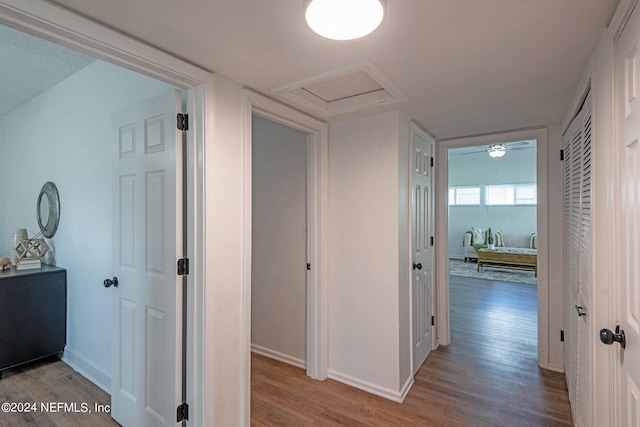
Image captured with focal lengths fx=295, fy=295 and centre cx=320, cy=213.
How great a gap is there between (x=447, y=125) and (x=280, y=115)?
152 cm

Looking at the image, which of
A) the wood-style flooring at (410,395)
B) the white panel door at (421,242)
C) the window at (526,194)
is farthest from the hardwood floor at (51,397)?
the window at (526,194)

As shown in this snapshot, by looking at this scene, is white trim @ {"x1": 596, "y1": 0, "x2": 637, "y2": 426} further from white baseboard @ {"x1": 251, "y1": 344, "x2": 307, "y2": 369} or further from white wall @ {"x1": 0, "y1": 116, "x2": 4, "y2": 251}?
white wall @ {"x1": 0, "y1": 116, "x2": 4, "y2": 251}

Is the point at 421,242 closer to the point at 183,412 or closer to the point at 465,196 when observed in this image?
the point at 183,412

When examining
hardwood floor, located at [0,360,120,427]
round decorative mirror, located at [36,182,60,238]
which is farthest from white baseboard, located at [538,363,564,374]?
round decorative mirror, located at [36,182,60,238]

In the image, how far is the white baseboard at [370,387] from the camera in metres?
2.20

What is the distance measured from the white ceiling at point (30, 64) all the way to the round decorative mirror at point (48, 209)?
959mm

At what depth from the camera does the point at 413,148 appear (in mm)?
2492

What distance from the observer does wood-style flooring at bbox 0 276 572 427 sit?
1998mm

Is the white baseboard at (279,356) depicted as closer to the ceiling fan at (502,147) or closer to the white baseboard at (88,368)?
the white baseboard at (88,368)

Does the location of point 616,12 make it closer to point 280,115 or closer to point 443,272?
point 280,115

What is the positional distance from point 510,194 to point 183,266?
8.36 metres

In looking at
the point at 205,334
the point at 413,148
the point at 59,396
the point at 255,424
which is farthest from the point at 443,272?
the point at 59,396

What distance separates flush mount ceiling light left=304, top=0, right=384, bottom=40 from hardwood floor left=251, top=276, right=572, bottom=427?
2.25 m

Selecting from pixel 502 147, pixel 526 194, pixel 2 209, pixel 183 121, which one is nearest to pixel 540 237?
pixel 183 121
